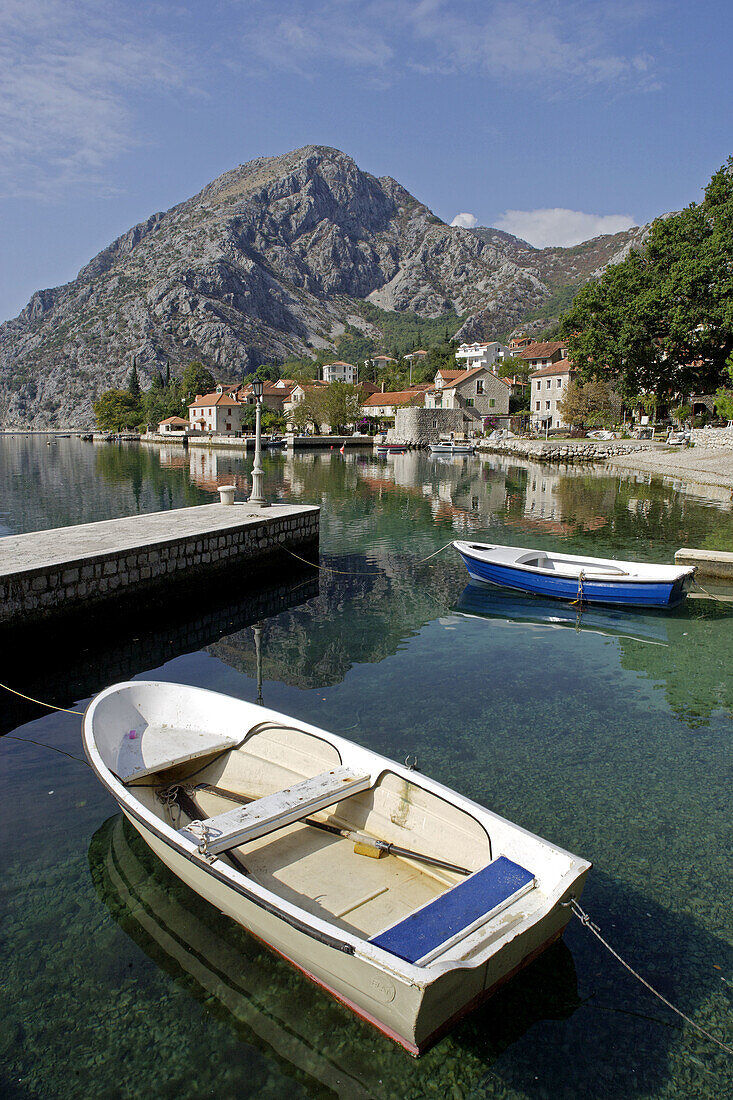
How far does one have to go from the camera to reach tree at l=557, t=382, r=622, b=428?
6494 cm

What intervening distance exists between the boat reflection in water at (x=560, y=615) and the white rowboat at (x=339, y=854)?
866cm

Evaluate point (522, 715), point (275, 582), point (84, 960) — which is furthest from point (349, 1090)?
point (275, 582)

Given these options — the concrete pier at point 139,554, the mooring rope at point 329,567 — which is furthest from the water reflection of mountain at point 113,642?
the mooring rope at point 329,567

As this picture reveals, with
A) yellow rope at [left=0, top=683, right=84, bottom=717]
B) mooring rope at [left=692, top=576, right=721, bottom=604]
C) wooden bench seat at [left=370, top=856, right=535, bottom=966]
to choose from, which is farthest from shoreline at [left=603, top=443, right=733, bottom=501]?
wooden bench seat at [left=370, top=856, right=535, bottom=966]

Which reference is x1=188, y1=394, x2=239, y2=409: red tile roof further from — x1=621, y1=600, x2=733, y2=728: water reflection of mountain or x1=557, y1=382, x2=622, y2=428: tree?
x1=621, y1=600, x2=733, y2=728: water reflection of mountain

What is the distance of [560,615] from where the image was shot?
1425cm

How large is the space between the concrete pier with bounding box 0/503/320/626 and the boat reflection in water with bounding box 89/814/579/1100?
23.4 ft

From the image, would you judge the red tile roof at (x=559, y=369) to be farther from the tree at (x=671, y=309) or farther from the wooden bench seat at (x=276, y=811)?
the wooden bench seat at (x=276, y=811)

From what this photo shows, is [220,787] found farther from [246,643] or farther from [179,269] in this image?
[179,269]

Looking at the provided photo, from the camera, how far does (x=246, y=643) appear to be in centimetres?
1264

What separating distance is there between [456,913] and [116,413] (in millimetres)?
133315

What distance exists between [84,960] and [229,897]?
1.48m

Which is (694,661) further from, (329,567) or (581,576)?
(329,567)

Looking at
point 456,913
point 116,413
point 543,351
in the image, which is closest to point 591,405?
point 543,351
